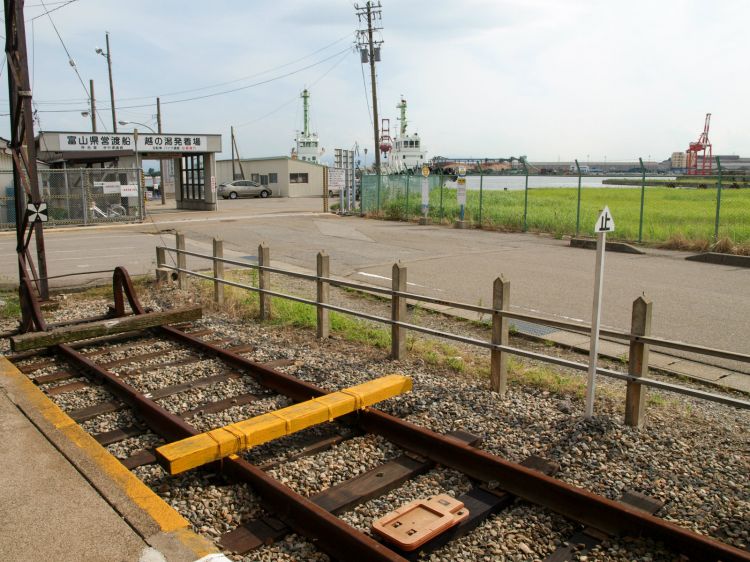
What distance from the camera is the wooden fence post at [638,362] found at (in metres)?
5.55

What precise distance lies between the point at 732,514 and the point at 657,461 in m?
0.79

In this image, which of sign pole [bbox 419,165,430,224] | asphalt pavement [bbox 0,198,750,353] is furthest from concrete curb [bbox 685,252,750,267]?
sign pole [bbox 419,165,430,224]

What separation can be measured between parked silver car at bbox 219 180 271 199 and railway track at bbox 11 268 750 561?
49956mm

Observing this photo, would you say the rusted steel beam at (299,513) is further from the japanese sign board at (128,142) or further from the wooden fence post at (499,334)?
the japanese sign board at (128,142)

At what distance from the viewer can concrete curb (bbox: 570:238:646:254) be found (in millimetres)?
18289

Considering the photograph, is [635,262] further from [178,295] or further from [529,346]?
[178,295]

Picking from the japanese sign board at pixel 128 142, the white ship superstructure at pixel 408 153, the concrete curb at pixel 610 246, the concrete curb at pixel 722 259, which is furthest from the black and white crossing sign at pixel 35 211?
the white ship superstructure at pixel 408 153

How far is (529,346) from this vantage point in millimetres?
8844

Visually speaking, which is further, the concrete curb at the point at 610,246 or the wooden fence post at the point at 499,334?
the concrete curb at the point at 610,246

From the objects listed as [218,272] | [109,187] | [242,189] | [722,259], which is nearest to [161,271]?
[218,272]

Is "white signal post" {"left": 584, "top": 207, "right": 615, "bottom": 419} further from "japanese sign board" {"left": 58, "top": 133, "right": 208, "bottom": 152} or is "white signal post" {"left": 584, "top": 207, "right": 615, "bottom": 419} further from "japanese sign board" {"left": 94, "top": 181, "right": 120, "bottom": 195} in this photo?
"japanese sign board" {"left": 58, "top": 133, "right": 208, "bottom": 152}

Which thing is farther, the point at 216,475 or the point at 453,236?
the point at 453,236

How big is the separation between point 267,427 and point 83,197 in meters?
26.4

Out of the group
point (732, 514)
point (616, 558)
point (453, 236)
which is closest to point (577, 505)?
point (616, 558)
